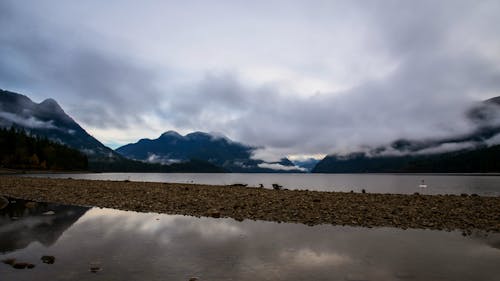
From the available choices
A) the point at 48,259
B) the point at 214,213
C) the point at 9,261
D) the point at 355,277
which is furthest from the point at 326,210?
the point at 9,261

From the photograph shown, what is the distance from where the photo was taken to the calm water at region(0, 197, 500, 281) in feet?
37.0

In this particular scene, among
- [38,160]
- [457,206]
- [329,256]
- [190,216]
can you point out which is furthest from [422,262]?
[38,160]

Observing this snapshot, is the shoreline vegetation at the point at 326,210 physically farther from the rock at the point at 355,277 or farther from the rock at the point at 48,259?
the rock at the point at 48,259

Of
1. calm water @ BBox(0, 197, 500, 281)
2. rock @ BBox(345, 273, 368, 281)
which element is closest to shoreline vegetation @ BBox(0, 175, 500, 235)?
calm water @ BBox(0, 197, 500, 281)

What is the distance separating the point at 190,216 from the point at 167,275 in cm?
1351

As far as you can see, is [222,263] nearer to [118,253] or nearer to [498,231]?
[118,253]

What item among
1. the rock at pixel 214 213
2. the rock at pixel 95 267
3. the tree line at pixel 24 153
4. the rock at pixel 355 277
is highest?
the tree line at pixel 24 153

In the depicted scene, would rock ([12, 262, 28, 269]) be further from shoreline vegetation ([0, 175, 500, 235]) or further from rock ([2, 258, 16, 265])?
shoreline vegetation ([0, 175, 500, 235])

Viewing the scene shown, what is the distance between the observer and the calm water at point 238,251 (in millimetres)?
11289

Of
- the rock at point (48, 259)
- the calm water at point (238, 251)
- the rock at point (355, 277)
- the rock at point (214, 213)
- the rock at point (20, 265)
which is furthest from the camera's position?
the rock at point (214, 213)

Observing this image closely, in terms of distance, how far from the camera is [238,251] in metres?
14.5

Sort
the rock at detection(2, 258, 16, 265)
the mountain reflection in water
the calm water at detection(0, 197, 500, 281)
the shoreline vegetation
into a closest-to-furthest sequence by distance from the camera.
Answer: the calm water at detection(0, 197, 500, 281) → the rock at detection(2, 258, 16, 265) → the mountain reflection in water → the shoreline vegetation

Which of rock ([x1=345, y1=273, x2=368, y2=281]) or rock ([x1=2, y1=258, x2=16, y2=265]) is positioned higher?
rock ([x1=345, y1=273, x2=368, y2=281])

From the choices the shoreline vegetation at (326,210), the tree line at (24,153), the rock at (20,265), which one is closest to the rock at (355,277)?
the shoreline vegetation at (326,210)
